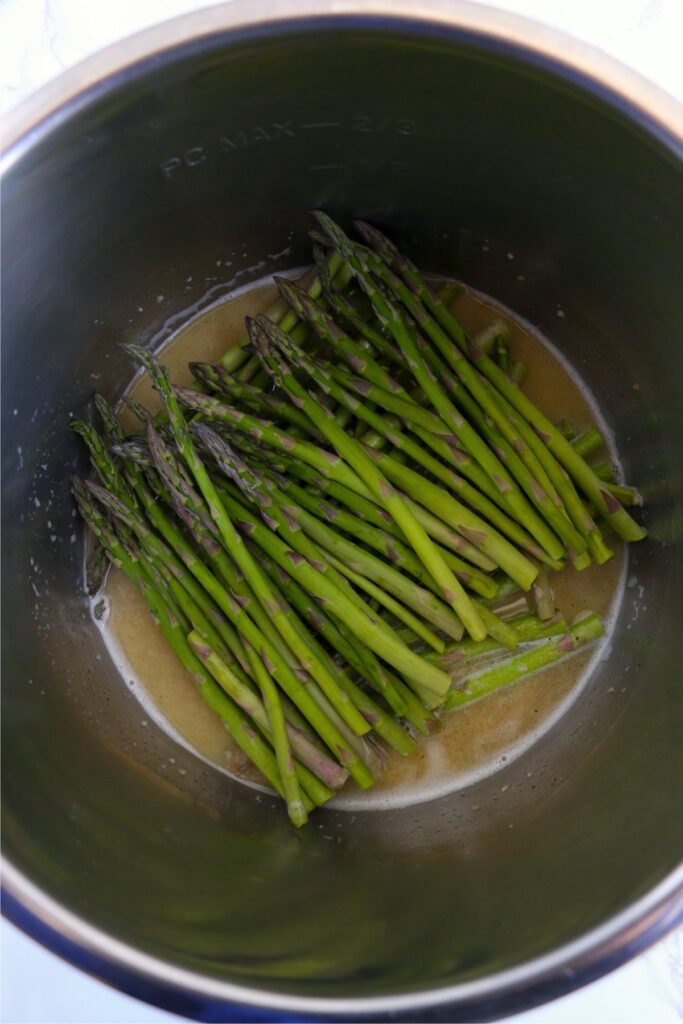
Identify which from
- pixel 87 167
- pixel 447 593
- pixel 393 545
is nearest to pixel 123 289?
pixel 87 167

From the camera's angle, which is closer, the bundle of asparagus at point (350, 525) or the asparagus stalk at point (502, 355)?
the bundle of asparagus at point (350, 525)

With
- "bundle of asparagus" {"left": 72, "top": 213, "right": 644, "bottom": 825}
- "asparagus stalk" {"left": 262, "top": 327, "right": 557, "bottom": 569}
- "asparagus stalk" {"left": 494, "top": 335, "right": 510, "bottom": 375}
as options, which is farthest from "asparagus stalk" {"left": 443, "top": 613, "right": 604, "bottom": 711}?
"asparagus stalk" {"left": 494, "top": 335, "right": 510, "bottom": 375}

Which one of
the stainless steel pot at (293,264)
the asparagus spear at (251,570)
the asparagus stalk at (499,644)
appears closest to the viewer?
the stainless steel pot at (293,264)

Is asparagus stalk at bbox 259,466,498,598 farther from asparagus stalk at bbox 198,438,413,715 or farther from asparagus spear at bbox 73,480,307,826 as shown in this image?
asparagus spear at bbox 73,480,307,826

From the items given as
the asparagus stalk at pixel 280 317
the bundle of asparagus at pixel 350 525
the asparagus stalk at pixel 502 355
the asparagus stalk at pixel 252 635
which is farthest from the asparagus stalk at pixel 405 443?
the asparagus stalk at pixel 252 635

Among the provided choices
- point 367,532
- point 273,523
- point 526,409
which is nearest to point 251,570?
point 273,523

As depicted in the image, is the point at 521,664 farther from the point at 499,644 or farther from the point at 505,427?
the point at 505,427

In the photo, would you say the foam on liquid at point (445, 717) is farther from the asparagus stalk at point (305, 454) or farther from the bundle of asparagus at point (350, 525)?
the asparagus stalk at point (305, 454)
